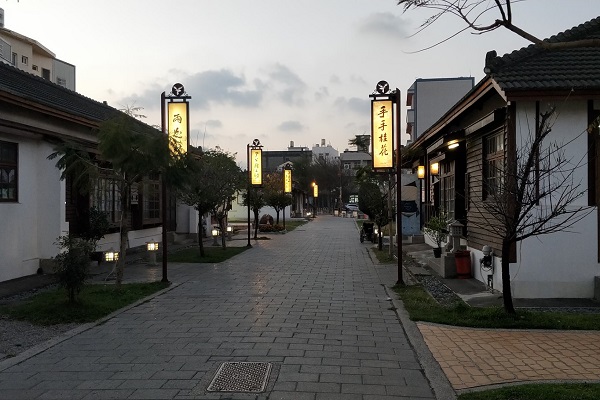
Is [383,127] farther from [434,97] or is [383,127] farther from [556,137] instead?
[434,97]

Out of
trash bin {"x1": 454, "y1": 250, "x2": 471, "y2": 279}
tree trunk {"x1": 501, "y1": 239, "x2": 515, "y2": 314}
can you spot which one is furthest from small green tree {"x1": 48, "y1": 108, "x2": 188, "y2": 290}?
trash bin {"x1": 454, "y1": 250, "x2": 471, "y2": 279}

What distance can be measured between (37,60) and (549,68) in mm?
38007

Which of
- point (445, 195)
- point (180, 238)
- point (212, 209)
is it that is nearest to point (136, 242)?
point (212, 209)

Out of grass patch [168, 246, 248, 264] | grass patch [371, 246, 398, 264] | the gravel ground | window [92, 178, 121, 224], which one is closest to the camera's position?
the gravel ground

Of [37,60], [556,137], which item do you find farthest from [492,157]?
[37,60]

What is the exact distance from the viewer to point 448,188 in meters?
17.0

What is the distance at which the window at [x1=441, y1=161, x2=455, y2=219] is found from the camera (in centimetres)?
1617

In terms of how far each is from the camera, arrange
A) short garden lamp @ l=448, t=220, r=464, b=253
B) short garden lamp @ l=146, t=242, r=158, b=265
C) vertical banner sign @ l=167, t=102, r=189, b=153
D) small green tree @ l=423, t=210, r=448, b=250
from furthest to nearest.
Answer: short garden lamp @ l=146, t=242, r=158, b=265, small green tree @ l=423, t=210, r=448, b=250, short garden lamp @ l=448, t=220, r=464, b=253, vertical banner sign @ l=167, t=102, r=189, b=153

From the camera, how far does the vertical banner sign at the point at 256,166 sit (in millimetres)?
26891

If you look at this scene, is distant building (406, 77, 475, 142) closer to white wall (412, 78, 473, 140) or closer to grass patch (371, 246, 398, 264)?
white wall (412, 78, 473, 140)

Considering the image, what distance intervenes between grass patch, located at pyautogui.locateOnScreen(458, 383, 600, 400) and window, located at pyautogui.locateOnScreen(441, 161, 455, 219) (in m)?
10.8

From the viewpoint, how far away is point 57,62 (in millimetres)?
41031

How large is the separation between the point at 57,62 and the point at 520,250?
3995 centimetres

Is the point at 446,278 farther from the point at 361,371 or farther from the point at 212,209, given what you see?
the point at 212,209
